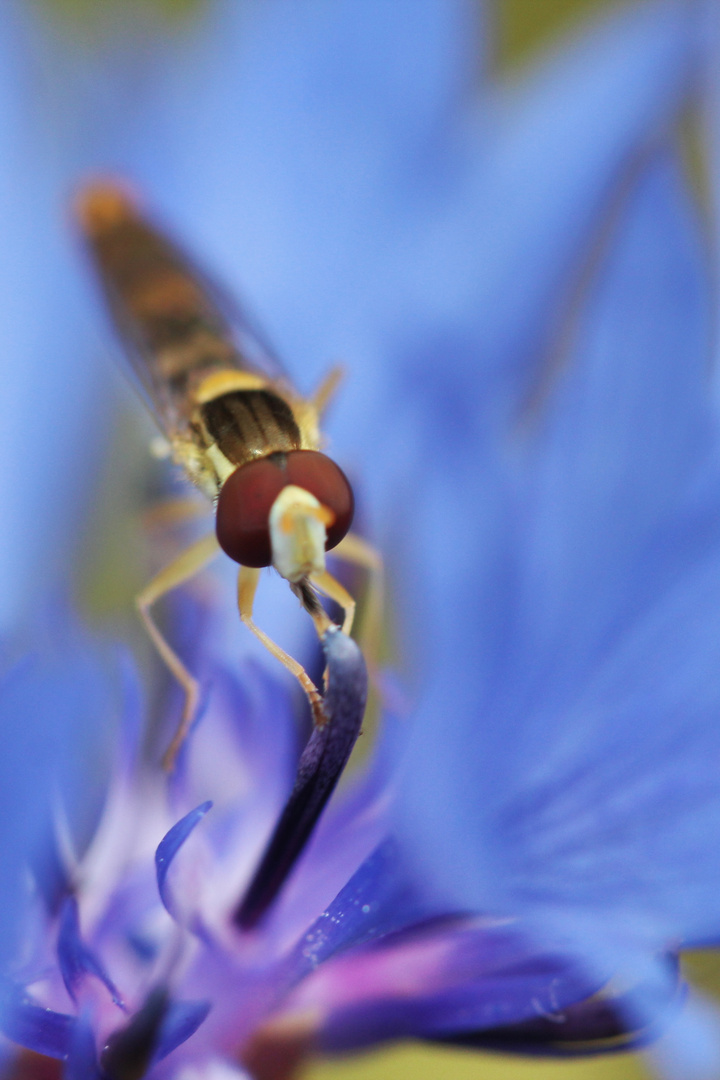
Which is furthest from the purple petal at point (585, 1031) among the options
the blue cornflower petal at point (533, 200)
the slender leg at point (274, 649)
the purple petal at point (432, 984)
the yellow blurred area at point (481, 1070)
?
the blue cornflower petal at point (533, 200)

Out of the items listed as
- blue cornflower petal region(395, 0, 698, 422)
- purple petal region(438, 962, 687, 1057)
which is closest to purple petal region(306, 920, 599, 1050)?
purple petal region(438, 962, 687, 1057)

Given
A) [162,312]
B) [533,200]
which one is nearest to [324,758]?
[162,312]

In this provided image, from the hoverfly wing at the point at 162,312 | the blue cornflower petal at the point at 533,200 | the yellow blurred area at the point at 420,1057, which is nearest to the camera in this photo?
the yellow blurred area at the point at 420,1057

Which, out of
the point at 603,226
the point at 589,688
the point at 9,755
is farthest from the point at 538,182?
the point at 9,755

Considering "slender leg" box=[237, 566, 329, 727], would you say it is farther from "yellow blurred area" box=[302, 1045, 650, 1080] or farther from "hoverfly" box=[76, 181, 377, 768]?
"yellow blurred area" box=[302, 1045, 650, 1080]

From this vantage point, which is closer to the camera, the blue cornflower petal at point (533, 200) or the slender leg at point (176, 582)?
the slender leg at point (176, 582)

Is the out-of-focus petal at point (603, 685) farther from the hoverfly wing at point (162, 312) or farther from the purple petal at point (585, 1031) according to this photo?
the hoverfly wing at point (162, 312)

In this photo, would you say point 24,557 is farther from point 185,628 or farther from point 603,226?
point 603,226

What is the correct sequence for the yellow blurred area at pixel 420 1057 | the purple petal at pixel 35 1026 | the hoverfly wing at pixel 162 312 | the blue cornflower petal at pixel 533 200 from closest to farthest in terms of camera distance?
1. the purple petal at pixel 35 1026
2. the yellow blurred area at pixel 420 1057
3. the hoverfly wing at pixel 162 312
4. the blue cornflower petal at pixel 533 200
